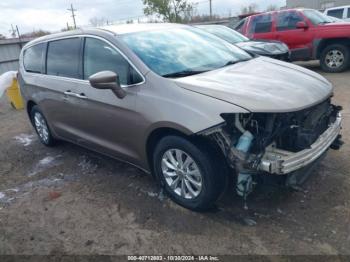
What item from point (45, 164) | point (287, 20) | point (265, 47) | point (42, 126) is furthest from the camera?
point (287, 20)

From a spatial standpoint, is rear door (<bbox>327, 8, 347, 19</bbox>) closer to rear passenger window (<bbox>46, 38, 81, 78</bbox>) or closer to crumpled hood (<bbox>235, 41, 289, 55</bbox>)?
crumpled hood (<bbox>235, 41, 289, 55</bbox>)

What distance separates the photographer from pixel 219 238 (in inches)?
116

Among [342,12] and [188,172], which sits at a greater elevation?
[342,12]

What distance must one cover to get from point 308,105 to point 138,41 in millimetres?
1845

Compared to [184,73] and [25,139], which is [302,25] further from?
[25,139]

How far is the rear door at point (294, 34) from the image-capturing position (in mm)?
9438

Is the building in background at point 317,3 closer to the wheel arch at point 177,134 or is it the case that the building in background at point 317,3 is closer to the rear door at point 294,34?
the rear door at point 294,34

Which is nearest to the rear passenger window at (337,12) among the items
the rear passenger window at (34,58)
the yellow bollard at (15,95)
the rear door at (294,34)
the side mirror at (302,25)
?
the rear door at (294,34)

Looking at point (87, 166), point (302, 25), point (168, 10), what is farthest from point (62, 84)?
point (168, 10)

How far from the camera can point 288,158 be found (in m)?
2.78

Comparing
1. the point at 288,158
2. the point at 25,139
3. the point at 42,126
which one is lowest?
the point at 25,139

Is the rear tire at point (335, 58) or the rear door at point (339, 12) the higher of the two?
the rear door at point (339, 12)

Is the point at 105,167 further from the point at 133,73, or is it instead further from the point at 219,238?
the point at 219,238

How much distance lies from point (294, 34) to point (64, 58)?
7307 millimetres
